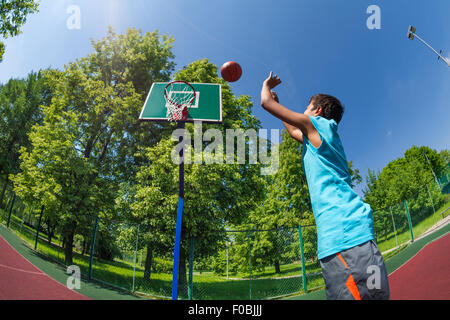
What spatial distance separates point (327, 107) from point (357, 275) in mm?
1208

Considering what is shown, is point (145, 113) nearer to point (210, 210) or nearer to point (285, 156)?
point (210, 210)

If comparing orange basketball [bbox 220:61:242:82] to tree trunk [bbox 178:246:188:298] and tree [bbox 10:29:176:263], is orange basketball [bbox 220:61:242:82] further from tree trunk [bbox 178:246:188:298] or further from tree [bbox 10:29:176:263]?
tree [bbox 10:29:176:263]

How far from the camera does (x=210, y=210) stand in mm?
11344

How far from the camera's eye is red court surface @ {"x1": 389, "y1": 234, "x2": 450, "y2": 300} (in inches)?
228

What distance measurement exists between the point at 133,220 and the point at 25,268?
4611 mm

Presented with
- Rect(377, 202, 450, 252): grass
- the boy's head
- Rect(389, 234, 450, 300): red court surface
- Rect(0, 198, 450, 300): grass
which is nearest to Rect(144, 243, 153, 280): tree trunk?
Rect(0, 198, 450, 300): grass

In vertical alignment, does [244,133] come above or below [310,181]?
above

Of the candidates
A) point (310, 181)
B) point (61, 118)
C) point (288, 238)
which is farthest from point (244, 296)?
point (61, 118)

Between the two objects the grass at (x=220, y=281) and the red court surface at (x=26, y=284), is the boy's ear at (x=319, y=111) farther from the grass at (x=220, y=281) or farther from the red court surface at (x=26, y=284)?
the grass at (x=220, y=281)

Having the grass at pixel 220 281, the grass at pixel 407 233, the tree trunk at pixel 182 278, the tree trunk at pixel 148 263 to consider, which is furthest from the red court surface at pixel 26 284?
the grass at pixel 407 233

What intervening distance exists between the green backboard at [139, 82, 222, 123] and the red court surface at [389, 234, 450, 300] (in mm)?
6853

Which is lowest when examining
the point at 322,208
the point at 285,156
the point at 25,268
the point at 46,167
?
the point at 25,268
